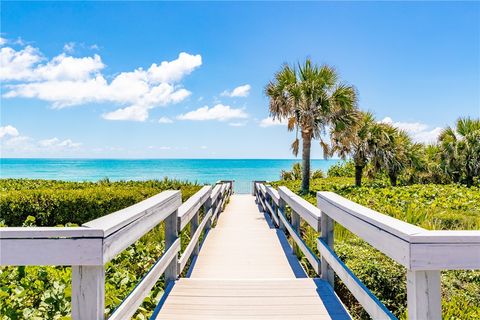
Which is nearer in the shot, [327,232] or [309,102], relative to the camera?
[327,232]

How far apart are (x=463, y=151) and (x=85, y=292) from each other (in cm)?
1880

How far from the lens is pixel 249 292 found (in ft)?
10.7

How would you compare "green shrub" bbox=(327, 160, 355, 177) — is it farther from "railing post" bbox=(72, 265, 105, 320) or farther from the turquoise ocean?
"railing post" bbox=(72, 265, 105, 320)

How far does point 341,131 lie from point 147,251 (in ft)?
34.6

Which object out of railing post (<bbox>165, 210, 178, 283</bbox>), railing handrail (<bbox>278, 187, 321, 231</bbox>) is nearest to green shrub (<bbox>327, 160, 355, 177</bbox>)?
railing handrail (<bbox>278, 187, 321, 231</bbox>)

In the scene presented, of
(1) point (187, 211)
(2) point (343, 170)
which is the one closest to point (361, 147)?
(2) point (343, 170)

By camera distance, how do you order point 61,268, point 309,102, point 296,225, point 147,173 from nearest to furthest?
point 61,268 < point 296,225 < point 309,102 < point 147,173

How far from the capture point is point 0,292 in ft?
9.48

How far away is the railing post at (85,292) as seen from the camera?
5.55 feet

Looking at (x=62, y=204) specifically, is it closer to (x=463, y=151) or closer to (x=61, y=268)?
(x=61, y=268)

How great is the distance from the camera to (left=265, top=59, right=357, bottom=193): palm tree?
13.3 metres

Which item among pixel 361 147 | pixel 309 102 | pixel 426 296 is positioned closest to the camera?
pixel 426 296

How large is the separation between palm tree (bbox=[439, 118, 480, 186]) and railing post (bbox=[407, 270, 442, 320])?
17.7 metres

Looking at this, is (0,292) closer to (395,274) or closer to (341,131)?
(395,274)
